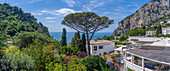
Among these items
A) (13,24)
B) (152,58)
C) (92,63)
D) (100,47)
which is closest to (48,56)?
(92,63)

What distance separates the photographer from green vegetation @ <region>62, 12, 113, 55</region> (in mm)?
16328

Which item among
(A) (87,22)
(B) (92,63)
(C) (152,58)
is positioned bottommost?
(B) (92,63)

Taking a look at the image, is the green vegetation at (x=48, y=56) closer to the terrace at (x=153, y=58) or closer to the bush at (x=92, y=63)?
the bush at (x=92, y=63)

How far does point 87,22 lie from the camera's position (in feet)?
55.6

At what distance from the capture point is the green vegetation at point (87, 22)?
16.3 meters

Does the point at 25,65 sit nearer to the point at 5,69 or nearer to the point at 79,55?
the point at 5,69

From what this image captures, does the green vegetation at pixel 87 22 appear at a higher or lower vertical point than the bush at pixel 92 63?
higher

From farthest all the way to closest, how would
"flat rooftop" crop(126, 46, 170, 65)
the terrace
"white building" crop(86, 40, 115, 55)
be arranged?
"white building" crop(86, 40, 115, 55), the terrace, "flat rooftop" crop(126, 46, 170, 65)

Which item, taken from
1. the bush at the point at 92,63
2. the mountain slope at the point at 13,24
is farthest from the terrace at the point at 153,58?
the mountain slope at the point at 13,24

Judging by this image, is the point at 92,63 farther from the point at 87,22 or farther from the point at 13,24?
the point at 13,24

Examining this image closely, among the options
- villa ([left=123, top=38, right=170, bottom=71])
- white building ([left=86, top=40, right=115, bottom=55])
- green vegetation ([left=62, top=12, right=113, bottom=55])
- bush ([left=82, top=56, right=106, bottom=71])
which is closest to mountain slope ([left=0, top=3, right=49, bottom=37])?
green vegetation ([left=62, top=12, right=113, bottom=55])

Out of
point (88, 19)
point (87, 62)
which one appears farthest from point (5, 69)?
point (88, 19)

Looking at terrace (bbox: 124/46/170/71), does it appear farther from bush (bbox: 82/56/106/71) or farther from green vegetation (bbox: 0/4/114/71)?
bush (bbox: 82/56/106/71)

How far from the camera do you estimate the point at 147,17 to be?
119062mm
